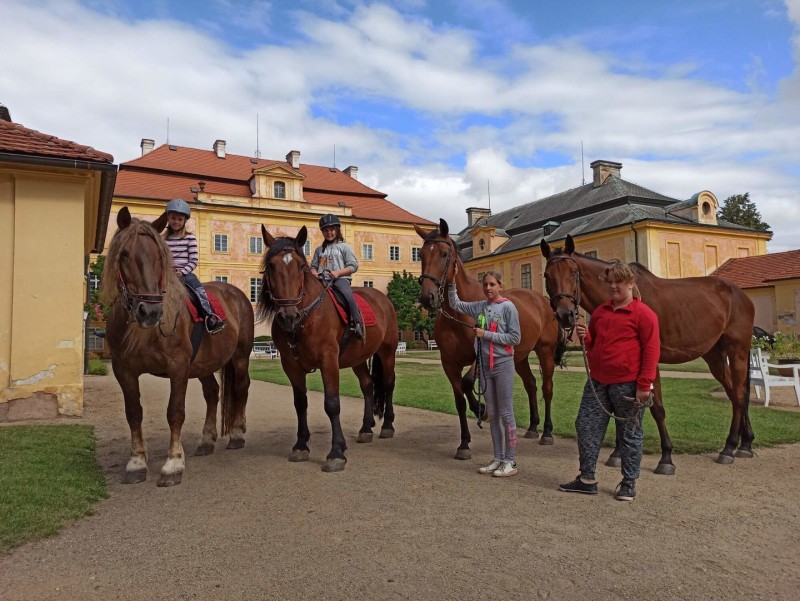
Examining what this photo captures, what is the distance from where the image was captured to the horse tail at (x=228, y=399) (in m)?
6.96

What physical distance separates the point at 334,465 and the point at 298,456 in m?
0.67

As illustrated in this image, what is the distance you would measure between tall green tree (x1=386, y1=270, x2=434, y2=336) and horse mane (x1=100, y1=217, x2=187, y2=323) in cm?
3569

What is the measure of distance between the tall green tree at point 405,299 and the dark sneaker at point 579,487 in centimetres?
3584

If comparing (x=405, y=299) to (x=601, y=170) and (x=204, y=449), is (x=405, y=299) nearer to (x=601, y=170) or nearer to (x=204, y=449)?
(x=601, y=170)

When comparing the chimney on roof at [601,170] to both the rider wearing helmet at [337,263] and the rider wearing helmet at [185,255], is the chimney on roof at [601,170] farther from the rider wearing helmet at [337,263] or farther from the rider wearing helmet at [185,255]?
the rider wearing helmet at [185,255]

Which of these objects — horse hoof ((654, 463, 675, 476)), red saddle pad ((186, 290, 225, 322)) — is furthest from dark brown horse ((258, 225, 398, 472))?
horse hoof ((654, 463, 675, 476))

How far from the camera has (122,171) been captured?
39250mm

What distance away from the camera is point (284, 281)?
18.0 ft

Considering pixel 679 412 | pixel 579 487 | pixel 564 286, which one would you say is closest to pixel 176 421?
pixel 579 487

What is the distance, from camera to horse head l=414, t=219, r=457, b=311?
18.9ft

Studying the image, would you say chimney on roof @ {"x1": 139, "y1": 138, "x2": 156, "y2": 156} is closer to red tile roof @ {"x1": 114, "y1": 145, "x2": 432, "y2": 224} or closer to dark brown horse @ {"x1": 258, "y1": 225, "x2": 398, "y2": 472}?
red tile roof @ {"x1": 114, "y1": 145, "x2": 432, "y2": 224}

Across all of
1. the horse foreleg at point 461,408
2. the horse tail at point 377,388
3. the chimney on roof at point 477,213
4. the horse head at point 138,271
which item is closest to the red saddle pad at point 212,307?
the horse head at point 138,271

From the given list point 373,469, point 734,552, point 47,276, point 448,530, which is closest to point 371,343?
point 373,469

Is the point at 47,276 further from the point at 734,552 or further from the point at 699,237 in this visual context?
the point at 699,237
